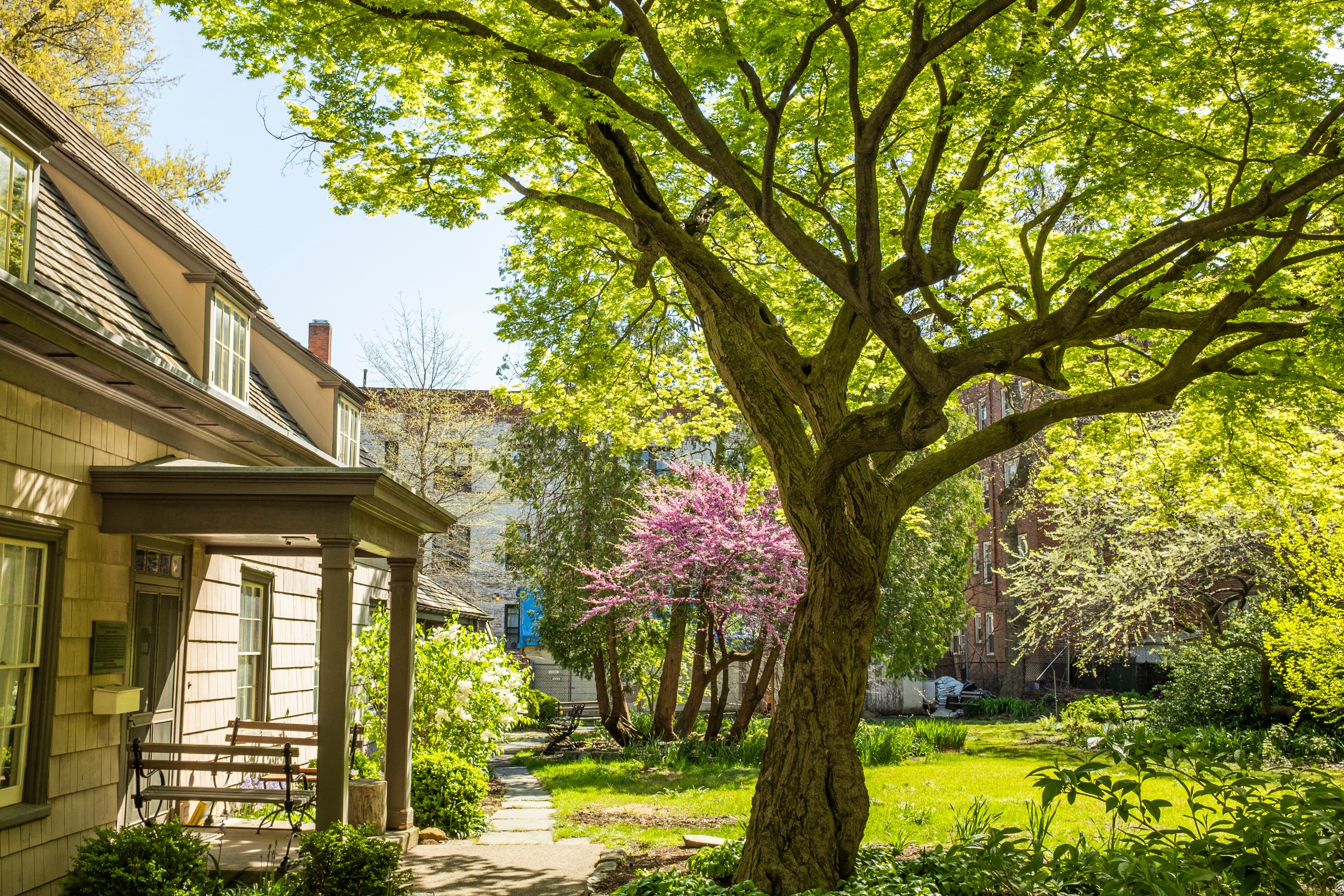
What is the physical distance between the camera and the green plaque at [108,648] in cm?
846

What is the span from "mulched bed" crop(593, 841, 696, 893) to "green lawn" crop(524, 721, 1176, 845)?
1.39 ft

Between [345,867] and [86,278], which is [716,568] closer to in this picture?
[345,867]

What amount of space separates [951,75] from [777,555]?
12041 millimetres

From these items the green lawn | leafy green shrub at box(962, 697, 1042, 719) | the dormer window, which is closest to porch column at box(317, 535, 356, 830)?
the dormer window

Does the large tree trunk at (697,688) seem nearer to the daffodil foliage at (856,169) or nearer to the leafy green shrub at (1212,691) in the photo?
the leafy green shrub at (1212,691)

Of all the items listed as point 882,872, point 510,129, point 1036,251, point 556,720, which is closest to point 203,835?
point 882,872

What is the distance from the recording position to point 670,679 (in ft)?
71.6

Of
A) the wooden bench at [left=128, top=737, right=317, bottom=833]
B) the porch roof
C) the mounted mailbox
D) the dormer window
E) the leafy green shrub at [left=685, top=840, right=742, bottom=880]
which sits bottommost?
the leafy green shrub at [left=685, top=840, right=742, bottom=880]

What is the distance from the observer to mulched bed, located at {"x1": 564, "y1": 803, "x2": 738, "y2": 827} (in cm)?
1228

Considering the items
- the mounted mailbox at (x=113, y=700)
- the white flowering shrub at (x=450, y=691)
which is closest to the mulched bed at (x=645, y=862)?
the white flowering shrub at (x=450, y=691)

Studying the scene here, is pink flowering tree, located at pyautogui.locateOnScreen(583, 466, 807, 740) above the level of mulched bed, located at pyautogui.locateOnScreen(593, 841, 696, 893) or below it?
above

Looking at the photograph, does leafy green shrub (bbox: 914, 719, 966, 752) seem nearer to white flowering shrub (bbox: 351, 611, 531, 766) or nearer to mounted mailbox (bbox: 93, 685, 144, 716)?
white flowering shrub (bbox: 351, 611, 531, 766)

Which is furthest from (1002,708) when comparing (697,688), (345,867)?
(345,867)

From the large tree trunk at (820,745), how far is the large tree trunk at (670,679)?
43.3 feet
